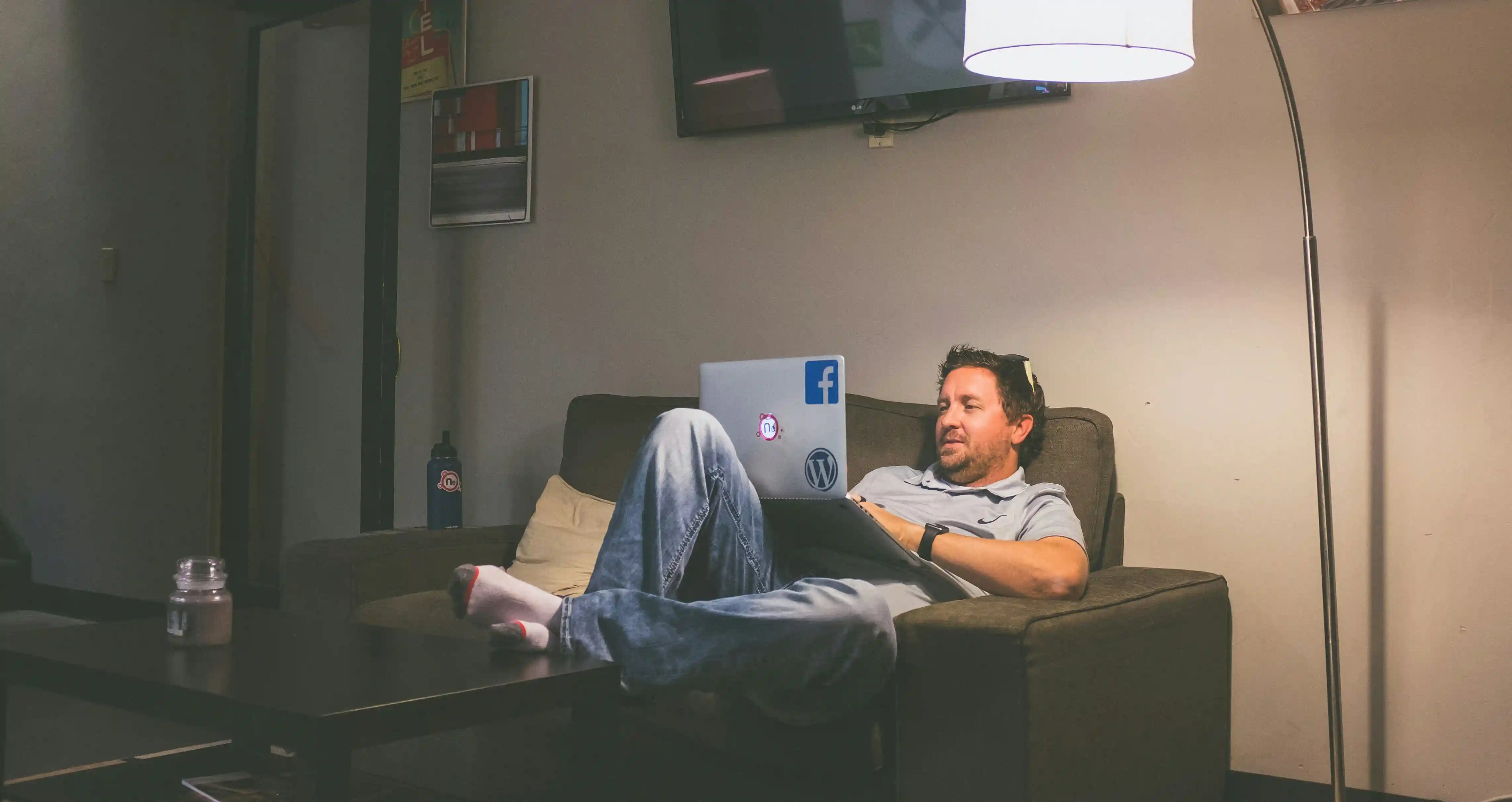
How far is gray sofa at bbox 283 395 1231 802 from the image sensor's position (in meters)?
1.61

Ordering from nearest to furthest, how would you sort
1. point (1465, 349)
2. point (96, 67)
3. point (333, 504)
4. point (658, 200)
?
point (1465, 349) → point (658, 200) → point (333, 504) → point (96, 67)

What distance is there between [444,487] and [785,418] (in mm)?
1608

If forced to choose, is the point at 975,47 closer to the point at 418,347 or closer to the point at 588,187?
the point at 588,187

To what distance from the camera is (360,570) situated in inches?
92.7

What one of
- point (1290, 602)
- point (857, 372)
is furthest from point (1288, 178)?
point (857, 372)

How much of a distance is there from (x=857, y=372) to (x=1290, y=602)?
1.07 meters

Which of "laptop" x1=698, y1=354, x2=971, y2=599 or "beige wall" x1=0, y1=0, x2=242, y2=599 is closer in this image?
"laptop" x1=698, y1=354, x2=971, y2=599

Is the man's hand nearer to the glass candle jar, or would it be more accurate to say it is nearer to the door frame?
the glass candle jar

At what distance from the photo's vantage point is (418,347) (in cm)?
374

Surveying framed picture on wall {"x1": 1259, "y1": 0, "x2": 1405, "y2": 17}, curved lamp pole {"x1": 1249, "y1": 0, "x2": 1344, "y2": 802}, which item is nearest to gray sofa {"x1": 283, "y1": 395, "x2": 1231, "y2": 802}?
curved lamp pole {"x1": 1249, "y1": 0, "x2": 1344, "y2": 802}

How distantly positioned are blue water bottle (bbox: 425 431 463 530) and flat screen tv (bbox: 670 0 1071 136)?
1.07 meters

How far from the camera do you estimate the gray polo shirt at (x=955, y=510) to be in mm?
2055

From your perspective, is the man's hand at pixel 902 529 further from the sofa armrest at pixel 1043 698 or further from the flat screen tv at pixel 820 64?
the flat screen tv at pixel 820 64

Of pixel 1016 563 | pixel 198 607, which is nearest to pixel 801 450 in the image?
pixel 1016 563
